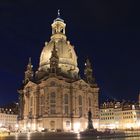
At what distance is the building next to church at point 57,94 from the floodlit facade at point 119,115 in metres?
29.7

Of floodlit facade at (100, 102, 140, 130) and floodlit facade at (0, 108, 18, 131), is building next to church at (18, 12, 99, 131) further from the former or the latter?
floodlit facade at (0, 108, 18, 131)

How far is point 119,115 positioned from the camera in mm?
138500

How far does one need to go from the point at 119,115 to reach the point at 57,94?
52.6m

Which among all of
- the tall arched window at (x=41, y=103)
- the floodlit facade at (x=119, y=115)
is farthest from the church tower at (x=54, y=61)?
the floodlit facade at (x=119, y=115)

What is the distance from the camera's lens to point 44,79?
95.8 m

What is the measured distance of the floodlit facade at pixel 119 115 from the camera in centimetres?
13150

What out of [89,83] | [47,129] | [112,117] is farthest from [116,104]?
[47,129]

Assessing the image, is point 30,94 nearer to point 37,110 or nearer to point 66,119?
point 37,110

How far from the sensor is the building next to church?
305 feet

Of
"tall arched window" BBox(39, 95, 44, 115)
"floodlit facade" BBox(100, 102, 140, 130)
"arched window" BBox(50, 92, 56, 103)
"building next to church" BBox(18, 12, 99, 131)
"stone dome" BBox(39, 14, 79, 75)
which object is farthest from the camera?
"floodlit facade" BBox(100, 102, 140, 130)

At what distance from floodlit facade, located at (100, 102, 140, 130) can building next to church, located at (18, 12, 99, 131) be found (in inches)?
1171

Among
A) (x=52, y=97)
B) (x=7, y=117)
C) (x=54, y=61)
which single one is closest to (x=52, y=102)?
(x=52, y=97)

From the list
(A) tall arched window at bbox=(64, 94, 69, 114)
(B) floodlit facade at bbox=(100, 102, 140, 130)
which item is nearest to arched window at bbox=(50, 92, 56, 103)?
(A) tall arched window at bbox=(64, 94, 69, 114)

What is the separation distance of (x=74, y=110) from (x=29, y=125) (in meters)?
14.4
